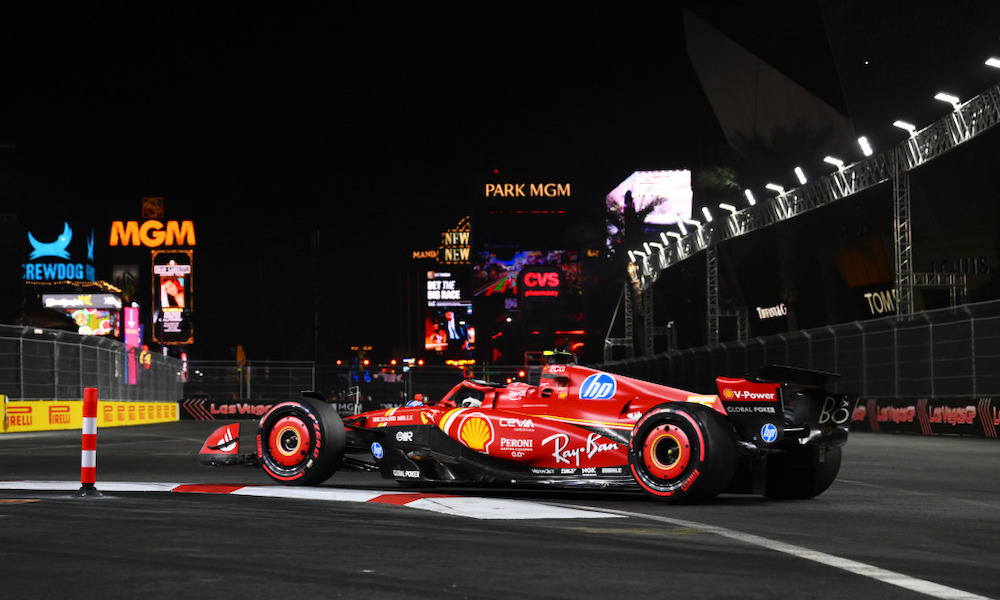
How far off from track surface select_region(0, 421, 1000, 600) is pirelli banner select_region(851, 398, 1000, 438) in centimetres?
1447

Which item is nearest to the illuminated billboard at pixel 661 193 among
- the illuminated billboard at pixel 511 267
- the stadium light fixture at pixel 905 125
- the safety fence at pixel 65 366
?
the illuminated billboard at pixel 511 267

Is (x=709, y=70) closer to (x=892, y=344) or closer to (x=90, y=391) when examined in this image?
(x=892, y=344)

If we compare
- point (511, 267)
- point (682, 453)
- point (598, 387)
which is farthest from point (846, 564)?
point (511, 267)

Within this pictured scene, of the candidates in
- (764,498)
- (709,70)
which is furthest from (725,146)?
(764,498)

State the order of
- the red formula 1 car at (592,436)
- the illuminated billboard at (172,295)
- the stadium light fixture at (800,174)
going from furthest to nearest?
the illuminated billboard at (172,295)
the stadium light fixture at (800,174)
the red formula 1 car at (592,436)

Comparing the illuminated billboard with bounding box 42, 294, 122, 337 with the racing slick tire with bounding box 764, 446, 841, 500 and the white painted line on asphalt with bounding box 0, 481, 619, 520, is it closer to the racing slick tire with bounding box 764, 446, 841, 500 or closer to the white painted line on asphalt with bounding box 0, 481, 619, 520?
the white painted line on asphalt with bounding box 0, 481, 619, 520

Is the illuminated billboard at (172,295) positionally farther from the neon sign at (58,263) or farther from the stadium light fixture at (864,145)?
the stadium light fixture at (864,145)

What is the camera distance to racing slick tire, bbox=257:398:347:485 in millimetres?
11375

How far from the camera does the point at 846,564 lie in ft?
21.2

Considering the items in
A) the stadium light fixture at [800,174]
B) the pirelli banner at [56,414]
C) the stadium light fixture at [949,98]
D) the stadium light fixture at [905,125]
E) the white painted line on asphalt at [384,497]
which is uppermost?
the stadium light fixture at [949,98]

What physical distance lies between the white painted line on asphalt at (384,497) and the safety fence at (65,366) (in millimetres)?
15819

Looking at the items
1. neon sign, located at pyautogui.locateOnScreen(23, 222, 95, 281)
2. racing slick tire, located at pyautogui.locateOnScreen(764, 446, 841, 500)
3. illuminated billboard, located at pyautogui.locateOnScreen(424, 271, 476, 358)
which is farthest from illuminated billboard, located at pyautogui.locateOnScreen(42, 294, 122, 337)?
racing slick tire, located at pyautogui.locateOnScreen(764, 446, 841, 500)

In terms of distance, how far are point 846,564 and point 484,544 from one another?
79.4 inches

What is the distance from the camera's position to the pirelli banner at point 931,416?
25.7 m
